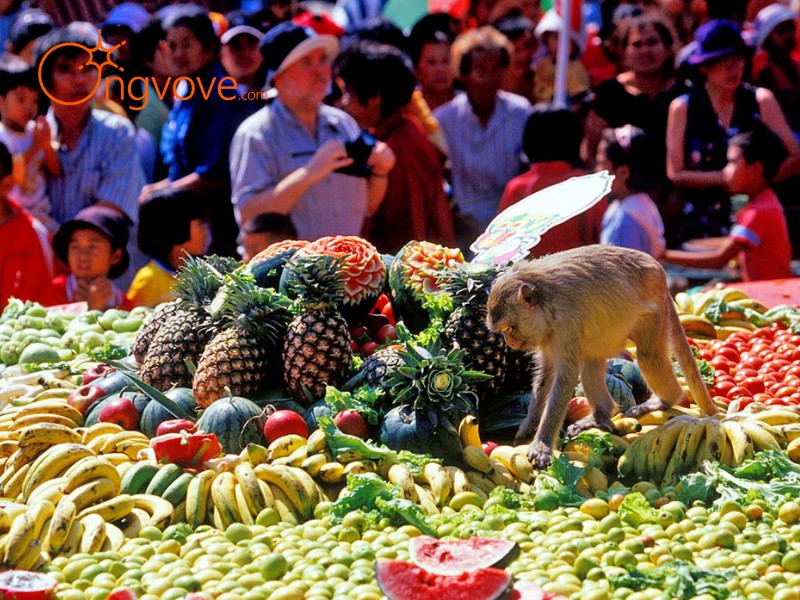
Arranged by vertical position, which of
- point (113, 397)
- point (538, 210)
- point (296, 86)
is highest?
point (296, 86)

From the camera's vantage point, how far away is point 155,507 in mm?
3672

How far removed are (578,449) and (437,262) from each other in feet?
3.22


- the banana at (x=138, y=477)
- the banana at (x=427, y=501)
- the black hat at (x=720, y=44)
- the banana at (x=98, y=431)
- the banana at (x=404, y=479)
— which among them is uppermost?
the black hat at (x=720, y=44)

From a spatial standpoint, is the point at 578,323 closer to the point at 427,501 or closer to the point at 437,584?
the point at 427,501

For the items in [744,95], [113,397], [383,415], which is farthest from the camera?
[744,95]

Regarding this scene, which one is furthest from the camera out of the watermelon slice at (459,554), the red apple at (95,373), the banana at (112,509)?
the red apple at (95,373)

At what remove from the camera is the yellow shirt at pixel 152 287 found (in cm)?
661

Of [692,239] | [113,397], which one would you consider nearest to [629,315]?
[113,397]

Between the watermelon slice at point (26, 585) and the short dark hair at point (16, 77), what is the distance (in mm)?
4962

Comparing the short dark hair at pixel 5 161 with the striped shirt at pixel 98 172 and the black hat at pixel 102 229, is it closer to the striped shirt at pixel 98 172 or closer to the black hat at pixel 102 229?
the black hat at pixel 102 229

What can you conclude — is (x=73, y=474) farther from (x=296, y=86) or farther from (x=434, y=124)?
(x=434, y=124)

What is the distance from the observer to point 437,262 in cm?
468

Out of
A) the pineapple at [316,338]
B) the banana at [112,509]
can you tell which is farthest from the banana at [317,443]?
the banana at [112,509]

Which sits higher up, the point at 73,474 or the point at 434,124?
the point at 434,124
